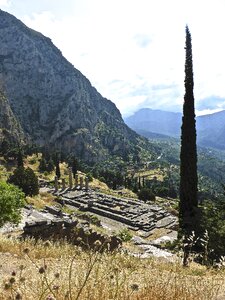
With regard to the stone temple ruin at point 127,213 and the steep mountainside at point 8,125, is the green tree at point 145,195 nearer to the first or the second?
the stone temple ruin at point 127,213

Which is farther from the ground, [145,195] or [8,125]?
[8,125]

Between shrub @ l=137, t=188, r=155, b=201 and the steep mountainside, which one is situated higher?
the steep mountainside

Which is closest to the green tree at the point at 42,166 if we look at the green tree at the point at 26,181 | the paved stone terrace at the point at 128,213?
the paved stone terrace at the point at 128,213

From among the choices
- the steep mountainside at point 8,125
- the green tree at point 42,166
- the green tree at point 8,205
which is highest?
the steep mountainside at point 8,125

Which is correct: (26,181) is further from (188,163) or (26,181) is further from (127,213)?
(188,163)

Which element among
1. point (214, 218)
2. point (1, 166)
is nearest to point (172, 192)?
point (1, 166)

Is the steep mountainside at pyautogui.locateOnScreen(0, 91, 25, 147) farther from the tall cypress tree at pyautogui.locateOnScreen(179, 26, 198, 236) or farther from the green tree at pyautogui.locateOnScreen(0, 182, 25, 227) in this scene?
the green tree at pyautogui.locateOnScreen(0, 182, 25, 227)

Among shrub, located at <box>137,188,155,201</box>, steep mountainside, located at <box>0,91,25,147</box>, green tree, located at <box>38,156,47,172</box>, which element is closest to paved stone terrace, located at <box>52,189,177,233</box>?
shrub, located at <box>137,188,155,201</box>

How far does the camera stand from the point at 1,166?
94125 mm

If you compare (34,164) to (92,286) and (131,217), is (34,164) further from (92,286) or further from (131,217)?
(92,286)

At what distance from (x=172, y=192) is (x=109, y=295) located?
128 meters

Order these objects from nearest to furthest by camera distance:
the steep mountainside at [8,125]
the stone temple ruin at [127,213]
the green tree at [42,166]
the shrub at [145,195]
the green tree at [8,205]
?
the green tree at [8,205]
the stone temple ruin at [127,213]
the shrub at [145,195]
the green tree at [42,166]
the steep mountainside at [8,125]

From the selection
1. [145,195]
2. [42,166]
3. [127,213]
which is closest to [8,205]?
[127,213]

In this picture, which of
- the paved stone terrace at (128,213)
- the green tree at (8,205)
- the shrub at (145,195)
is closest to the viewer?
the green tree at (8,205)
